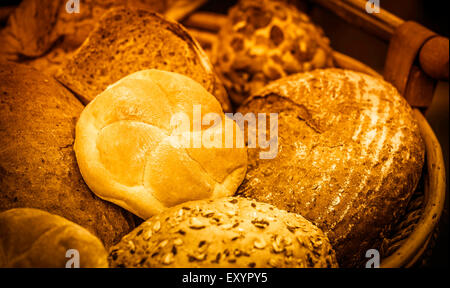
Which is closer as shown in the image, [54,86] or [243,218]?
[243,218]

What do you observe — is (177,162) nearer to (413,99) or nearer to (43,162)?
(43,162)

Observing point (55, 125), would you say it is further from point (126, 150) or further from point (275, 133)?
point (275, 133)

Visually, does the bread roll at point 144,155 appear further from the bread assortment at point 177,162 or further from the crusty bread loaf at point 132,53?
the crusty bread loaf at point 132,53

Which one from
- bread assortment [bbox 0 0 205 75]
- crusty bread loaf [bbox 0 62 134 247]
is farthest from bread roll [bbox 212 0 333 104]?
crusty bread loaf [bbox 0 62 134 247]

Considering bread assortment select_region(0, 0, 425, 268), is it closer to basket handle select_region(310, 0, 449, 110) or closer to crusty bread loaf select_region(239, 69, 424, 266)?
crusty bread loaf select_region(239, 69, 424, 266)

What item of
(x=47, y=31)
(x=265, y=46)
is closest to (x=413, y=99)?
(x=265, y=46)
